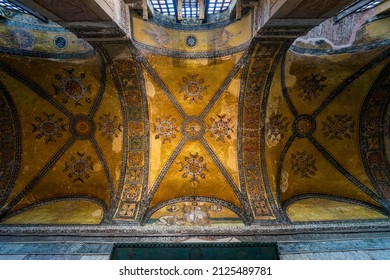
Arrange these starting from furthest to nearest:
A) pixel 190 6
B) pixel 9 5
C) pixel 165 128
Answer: pixel 165 128, pixel 190 6, pixel 9 5

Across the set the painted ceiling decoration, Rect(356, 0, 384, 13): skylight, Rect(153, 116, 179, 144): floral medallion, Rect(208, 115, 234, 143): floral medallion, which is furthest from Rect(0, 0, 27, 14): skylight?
Rect(356, 0, 384, 13): skylight

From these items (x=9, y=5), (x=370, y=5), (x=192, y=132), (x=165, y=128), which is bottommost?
(x=192, y=132)

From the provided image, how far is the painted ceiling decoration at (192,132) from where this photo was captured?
20.4ft

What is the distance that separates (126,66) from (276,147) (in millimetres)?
5113

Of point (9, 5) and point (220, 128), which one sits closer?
point (9, 5)

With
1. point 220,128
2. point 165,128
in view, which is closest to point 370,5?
point 220,128

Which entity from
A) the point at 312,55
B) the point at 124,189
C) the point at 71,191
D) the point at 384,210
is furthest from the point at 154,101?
the point at 384,210

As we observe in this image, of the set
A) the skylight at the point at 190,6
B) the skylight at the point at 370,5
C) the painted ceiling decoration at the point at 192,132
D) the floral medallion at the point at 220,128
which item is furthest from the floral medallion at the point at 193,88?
the skylight at the point at 370,5

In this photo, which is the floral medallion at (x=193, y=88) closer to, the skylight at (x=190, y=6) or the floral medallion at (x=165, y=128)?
the floral medallion at (x=165, y=128)

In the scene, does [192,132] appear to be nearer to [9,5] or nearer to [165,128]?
[165,128]

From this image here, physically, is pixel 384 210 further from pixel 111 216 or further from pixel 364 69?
pixel 111 216

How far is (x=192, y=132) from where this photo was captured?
7.20 meters

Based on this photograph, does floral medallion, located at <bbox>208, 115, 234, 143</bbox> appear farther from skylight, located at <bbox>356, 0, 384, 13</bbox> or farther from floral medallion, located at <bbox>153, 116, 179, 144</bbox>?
skylight, located at <bbox>356, 0, 384, 13</bbox>

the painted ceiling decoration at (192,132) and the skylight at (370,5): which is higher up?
the skylight at (370,5)
